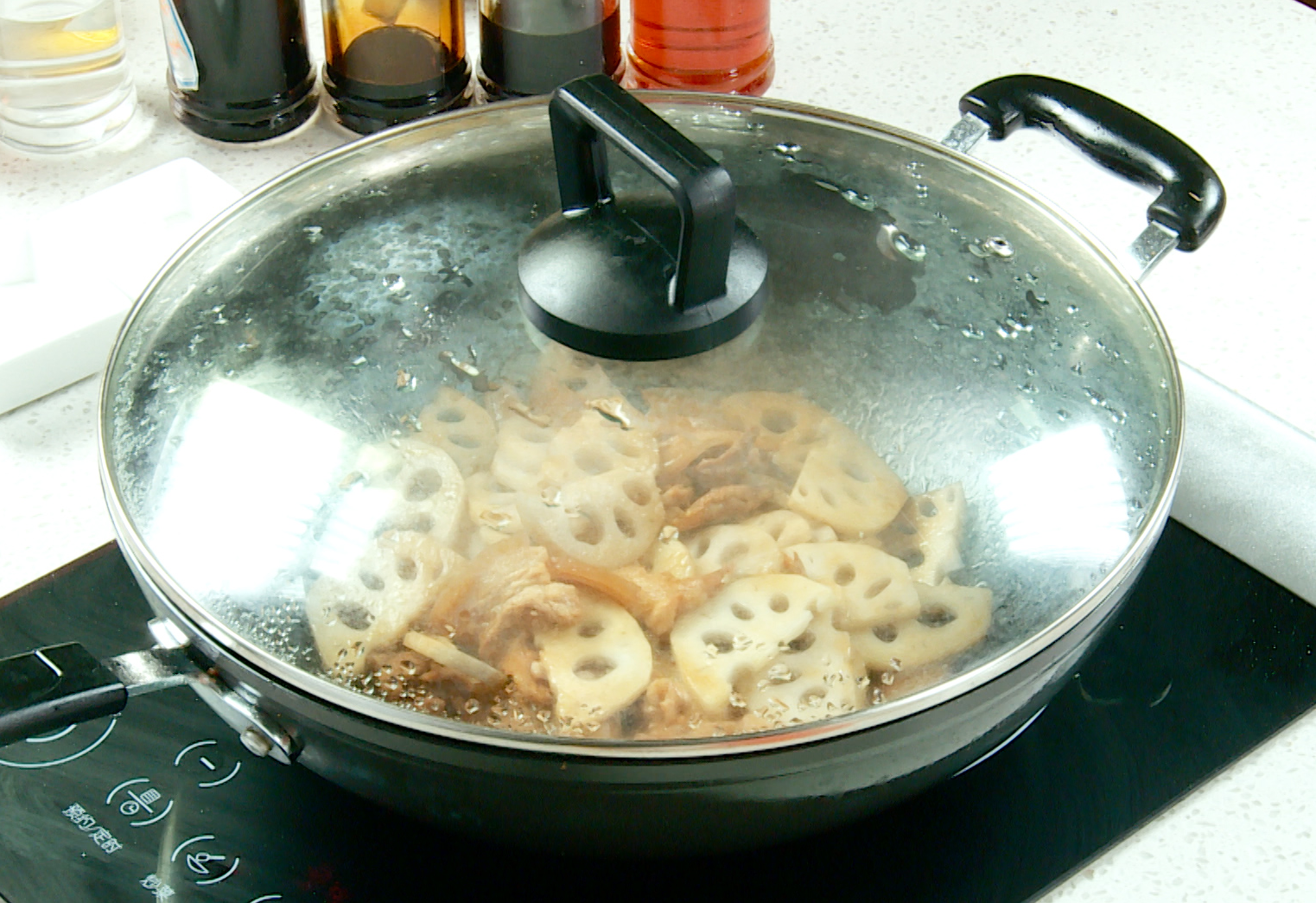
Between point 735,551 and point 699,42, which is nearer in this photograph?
point 735,551

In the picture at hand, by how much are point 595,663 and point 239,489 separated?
19 cm

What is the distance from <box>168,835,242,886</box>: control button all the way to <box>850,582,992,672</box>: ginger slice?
13.6 inches

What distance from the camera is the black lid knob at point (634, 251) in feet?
2.03

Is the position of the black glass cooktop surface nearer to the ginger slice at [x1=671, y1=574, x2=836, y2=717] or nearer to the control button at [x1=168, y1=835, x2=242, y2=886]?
the control button at [x1=168, y1=835, x2=242, y2=886]

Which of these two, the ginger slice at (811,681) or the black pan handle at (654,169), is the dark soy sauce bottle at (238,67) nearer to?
the black pan handle at (654,169)

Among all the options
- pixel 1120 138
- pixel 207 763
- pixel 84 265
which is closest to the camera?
pixel 207 763

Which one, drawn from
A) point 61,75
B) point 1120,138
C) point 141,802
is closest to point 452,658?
point 141,802

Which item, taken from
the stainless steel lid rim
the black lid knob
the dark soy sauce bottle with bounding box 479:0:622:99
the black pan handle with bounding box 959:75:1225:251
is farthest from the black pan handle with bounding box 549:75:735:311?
the dark soy sauce bottle with bounding box 479:0:622:99

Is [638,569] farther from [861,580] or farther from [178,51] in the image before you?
[178,51]

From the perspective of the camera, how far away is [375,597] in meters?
0.61

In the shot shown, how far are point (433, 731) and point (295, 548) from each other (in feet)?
0.42

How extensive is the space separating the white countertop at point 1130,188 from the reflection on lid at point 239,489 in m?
0.27

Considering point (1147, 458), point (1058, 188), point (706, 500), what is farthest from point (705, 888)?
point (1058, 188)

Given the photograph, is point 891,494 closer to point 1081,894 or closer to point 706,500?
point 706,500
